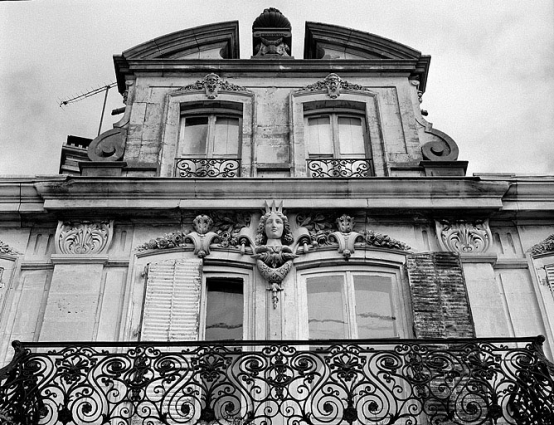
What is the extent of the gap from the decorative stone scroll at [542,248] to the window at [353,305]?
170 centimetres

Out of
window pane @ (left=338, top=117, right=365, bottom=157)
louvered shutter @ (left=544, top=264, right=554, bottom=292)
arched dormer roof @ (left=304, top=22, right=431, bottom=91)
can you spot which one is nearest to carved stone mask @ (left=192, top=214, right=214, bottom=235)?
window pane @ (left=338, top=117, right=365, bottom=157)

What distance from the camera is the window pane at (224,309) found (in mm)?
8352

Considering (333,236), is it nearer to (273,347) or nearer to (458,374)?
(273,347)

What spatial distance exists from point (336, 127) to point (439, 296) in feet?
10.3

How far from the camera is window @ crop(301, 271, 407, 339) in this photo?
8312mm

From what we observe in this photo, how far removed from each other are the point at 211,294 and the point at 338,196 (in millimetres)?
1910

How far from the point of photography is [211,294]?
28.5ft

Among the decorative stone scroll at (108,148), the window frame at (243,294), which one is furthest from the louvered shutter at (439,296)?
the decorative stone scroll at (108,148)

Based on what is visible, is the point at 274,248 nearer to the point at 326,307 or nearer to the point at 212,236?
the point at 212,236

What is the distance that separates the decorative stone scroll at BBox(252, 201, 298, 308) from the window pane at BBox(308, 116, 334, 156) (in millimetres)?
1475

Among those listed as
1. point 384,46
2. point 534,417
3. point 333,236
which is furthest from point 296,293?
point 384,46

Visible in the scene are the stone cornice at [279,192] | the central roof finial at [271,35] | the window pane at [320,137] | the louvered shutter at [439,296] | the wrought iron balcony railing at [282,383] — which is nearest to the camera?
the wrought iron balcony railing at [282,383]

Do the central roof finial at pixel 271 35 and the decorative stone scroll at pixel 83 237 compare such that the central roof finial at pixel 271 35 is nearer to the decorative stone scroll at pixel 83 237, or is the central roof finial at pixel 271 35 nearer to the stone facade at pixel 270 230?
the stone facade at pixel 270 230

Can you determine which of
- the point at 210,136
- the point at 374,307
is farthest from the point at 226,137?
the point at 374,307
